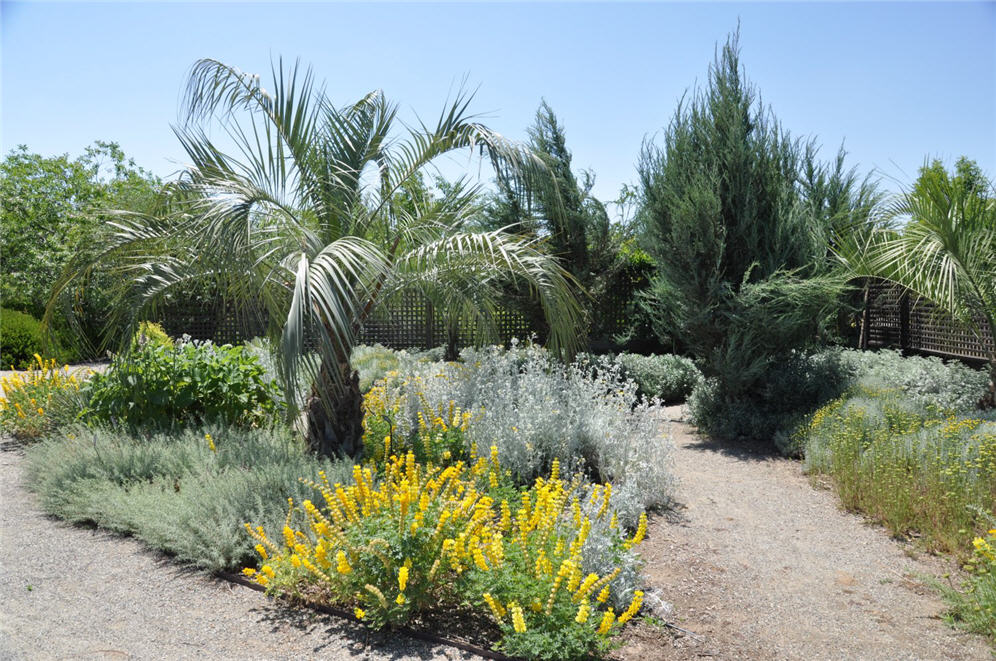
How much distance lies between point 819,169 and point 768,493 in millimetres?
7517

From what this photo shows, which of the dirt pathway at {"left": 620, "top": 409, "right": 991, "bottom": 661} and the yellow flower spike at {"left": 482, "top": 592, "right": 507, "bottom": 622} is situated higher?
the yellow flower spike at {"left": 482, "top": 592, "right": 507, "bottom": 622}

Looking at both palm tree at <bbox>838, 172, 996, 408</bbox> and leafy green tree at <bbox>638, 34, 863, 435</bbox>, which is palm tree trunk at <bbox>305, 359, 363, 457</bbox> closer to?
leafy green tree at <bbox>638, 34, 863, 435</bbox>

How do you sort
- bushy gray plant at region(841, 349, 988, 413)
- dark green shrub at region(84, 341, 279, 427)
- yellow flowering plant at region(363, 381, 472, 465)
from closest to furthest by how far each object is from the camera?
yellow flowering plant at region(363, 381, 472, 465)
dark green shrub at region(84, 341, 279, 427)
bushy gray plant at region(841, 349, 988, 413)

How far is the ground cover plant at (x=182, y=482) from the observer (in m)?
3.92

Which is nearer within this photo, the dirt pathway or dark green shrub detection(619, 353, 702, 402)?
the dirt pathway

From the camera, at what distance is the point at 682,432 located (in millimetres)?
8281

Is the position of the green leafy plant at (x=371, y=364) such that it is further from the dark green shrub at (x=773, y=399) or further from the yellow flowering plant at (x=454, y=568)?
the yellow flowering plant at (x=454, y=568)

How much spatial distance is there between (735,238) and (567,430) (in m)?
3.69

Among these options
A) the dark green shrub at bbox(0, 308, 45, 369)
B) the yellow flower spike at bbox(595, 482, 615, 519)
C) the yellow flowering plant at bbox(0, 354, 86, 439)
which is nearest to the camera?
the yellow flower spike at bbox(595, 482, 615, 519)

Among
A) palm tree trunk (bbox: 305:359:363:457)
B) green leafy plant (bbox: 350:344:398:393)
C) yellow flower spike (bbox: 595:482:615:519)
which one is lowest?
yellow flower spike (bbox: 595:482:615:519)

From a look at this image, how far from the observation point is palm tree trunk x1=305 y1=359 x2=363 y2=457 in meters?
5.26

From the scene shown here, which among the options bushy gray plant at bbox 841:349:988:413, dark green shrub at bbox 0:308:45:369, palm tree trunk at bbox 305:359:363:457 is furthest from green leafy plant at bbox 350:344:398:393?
dark green shrub at bbox 0:308:45:369

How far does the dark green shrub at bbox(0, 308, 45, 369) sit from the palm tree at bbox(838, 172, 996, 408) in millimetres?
15415

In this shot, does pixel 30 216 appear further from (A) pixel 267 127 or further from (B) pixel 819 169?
(B) pixel 819 169
